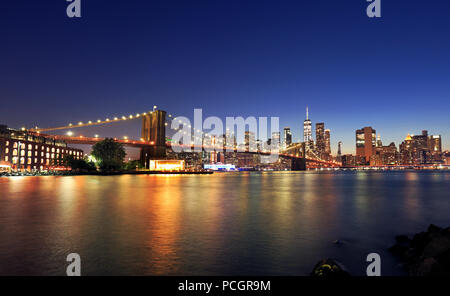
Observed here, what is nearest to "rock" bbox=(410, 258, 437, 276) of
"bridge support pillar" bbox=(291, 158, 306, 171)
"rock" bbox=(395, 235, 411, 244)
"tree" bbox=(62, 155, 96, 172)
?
"rock" bbox=(395, 235, 411, 244)

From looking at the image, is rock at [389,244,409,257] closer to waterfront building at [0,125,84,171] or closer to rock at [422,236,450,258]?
rock at [422,236,450,258]

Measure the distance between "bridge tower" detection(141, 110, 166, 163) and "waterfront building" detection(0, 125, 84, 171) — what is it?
25.3 m

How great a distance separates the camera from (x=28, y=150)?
10294 cm

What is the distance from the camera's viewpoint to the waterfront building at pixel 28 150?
92.1m

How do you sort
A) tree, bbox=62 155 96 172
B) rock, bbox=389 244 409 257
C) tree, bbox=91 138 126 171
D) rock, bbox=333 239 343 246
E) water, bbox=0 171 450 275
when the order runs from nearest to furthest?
water, bbox=0 171 450 275, rock, bbox=389 244 409 257, rock, bbox=333 239 343 246, tree, bbox=91 138 126 171, tree, bbox=62 155 96 172

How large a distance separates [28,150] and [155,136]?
44.1m

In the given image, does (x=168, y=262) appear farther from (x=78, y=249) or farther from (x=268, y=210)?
(x=268, y=210)

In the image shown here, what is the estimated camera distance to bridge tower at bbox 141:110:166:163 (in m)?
106

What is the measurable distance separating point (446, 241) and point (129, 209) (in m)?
17.5

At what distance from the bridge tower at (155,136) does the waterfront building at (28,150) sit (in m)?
25.3

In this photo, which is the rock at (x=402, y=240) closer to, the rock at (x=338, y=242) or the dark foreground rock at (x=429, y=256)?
the dark foreground rock at (x=429, y=256)

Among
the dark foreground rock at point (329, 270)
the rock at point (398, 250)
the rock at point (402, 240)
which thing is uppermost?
the dark foreground rock at point (329, 270)

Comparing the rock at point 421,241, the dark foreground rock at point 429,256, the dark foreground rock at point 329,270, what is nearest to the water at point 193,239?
the dark foreground rock at point 429,256

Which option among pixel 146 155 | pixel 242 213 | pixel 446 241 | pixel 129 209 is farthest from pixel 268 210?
pixel 146 155
